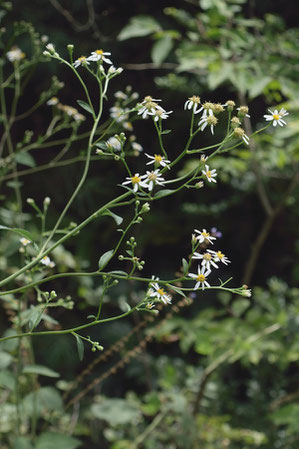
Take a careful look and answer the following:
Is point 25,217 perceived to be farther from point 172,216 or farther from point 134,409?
point 172,216

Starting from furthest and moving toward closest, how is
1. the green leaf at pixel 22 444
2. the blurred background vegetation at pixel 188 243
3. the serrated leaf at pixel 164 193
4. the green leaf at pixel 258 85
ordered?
1. the blurred background vegetation at pixel 188 243
2. the green leaf at pixel 258 85
3. the green leaf at pixel 22 444
4. the serrated leaf at pixel 164 193

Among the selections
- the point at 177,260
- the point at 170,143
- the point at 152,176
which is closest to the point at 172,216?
the point at 177,260

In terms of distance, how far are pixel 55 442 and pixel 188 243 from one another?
5.54 feet

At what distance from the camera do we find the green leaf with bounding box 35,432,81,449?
109 centimetres

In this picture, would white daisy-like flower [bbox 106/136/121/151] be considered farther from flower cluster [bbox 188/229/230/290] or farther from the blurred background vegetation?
the blurred background vegetation

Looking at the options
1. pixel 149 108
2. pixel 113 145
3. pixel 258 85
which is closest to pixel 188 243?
pixel 258 85

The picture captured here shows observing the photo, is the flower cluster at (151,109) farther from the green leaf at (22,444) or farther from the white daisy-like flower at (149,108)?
the green leaf at (22,444)

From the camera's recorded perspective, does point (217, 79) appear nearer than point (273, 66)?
Yes

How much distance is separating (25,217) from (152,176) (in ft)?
3.38

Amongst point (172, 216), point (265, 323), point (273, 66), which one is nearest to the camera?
point (273, 66)

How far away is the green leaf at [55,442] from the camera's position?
→ 109 centimetres

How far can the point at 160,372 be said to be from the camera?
2.02 metres

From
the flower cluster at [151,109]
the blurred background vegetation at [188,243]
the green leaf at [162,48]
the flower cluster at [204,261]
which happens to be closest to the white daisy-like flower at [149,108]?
the flower cluster at [151,109]

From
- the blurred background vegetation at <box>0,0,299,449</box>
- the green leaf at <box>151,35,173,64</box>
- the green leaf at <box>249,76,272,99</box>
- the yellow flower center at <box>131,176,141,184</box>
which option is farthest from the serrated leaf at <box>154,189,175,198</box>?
the green leaf at <box>151,35,173,64</box>
